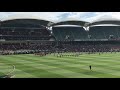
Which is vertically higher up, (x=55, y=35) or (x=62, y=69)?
(x=55, y=35)

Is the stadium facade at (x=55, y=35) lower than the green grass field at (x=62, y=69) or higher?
higher

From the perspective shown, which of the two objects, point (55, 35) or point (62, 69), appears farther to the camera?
point (55, 35)

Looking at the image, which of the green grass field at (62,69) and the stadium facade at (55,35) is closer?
the green grass field at (62,69)

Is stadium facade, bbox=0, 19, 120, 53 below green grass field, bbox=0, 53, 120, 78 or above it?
above

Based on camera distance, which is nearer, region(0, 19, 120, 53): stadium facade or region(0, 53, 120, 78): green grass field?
region(0, 53, 120, 78): green grass field
